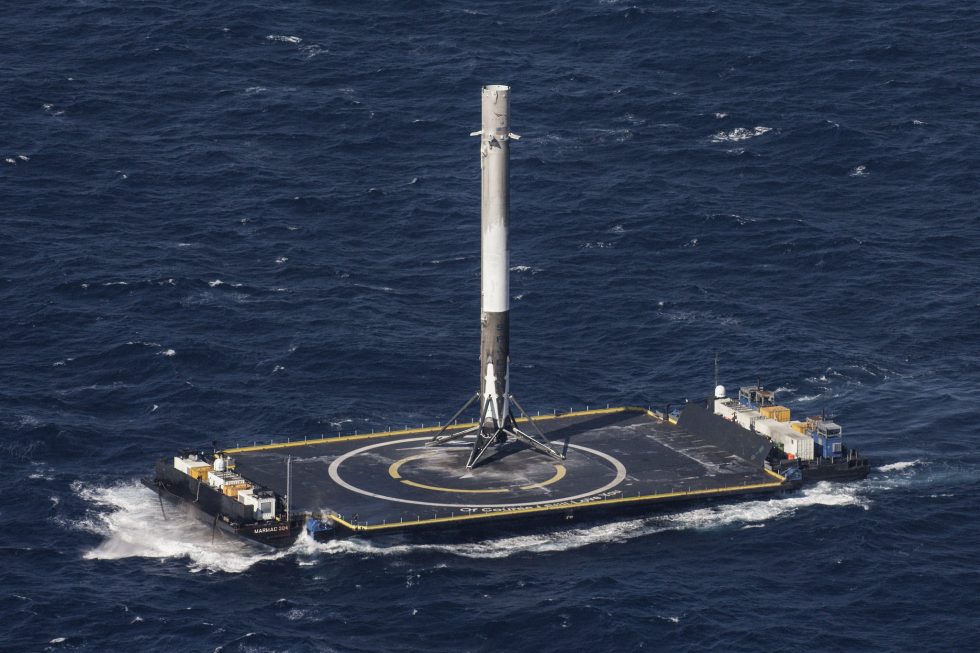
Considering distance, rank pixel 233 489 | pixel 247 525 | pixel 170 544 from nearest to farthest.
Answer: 1. pixel 247 525
2. pixel 170 544
3. pixel 233 489

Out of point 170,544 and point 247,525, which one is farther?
point 170,544

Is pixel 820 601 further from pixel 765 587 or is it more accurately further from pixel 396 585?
pixel 396 585

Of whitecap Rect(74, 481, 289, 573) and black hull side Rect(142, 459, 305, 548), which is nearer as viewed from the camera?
whitecap Rect(74, 481, 289, 573)

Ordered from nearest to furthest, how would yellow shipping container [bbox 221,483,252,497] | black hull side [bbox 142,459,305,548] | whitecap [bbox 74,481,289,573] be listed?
whitecap [bbox 74,481,289,573] → black hull side [bbox 142,459,305,548] → yellow shipping container [bbox 221,483,252,497]

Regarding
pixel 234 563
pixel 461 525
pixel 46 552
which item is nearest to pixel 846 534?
pixel 461 525

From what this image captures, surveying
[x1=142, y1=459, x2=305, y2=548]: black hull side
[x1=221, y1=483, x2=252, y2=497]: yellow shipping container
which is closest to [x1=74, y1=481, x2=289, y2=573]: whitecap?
[x1=142, y1=459, x2=305, y2=548]: black hull side

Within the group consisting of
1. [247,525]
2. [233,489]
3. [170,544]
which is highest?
[233,489]

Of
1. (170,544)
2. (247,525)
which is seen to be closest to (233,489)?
(247,525)

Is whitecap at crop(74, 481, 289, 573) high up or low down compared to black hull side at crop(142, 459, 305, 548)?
down

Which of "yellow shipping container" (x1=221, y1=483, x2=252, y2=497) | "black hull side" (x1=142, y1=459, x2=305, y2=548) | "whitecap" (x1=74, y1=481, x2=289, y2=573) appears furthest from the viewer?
"yellow shipping container" (x1=221, y1=483, x2=252, y2=497)

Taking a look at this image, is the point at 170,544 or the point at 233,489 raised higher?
the point at 233,489

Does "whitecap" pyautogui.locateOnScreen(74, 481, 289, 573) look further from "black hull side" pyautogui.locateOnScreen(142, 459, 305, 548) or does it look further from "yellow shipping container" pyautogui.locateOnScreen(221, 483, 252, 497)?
"yellow shipping container" pyautogui.locateOnScreen(221, 483, 252, 497)

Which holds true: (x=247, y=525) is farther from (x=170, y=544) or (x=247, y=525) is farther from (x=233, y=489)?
(x=170, y=544)

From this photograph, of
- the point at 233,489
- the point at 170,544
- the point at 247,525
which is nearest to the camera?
the point at 247,525
